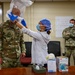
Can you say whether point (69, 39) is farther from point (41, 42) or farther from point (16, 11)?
point (16, 11)

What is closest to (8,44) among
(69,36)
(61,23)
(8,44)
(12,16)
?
(8,44)

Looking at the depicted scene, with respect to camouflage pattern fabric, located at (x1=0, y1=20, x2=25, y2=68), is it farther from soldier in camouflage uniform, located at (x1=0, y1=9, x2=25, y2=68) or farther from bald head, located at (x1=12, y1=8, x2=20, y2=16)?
bald head, located at (x1=12, y1=8, x2=20, y2=16)

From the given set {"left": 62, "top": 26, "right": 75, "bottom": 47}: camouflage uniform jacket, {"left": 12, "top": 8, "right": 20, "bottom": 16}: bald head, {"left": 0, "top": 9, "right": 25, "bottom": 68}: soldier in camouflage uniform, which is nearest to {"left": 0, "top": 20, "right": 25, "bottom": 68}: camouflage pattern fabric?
{"left": 0, "top": 9, "right": 25, "bottom": 68}: soldier in camouflage uniform

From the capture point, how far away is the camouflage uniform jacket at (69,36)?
203 inches

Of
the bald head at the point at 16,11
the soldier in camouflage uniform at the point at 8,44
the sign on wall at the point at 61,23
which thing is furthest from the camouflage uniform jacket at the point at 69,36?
the bald head at the point at 16,11

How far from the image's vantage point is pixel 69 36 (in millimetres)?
5176

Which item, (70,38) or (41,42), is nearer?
(41,42)

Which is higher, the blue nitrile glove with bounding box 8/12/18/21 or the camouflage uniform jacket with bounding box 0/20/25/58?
the blue nitrile glove with bounding box 8/12/18/21

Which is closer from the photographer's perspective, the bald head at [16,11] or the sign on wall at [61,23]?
the bald head at [16,11]

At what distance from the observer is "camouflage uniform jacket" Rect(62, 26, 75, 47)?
5148 millimetres

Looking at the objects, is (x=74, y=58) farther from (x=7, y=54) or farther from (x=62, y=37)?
(x=7, y=54)

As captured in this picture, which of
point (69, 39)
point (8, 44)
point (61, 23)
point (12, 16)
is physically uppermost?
point (61, 23)

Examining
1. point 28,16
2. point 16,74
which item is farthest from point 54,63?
point 28,16

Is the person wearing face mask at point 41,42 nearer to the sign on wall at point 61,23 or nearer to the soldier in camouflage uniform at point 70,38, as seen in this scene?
the soldier in camouflage uniform at point 70,38
